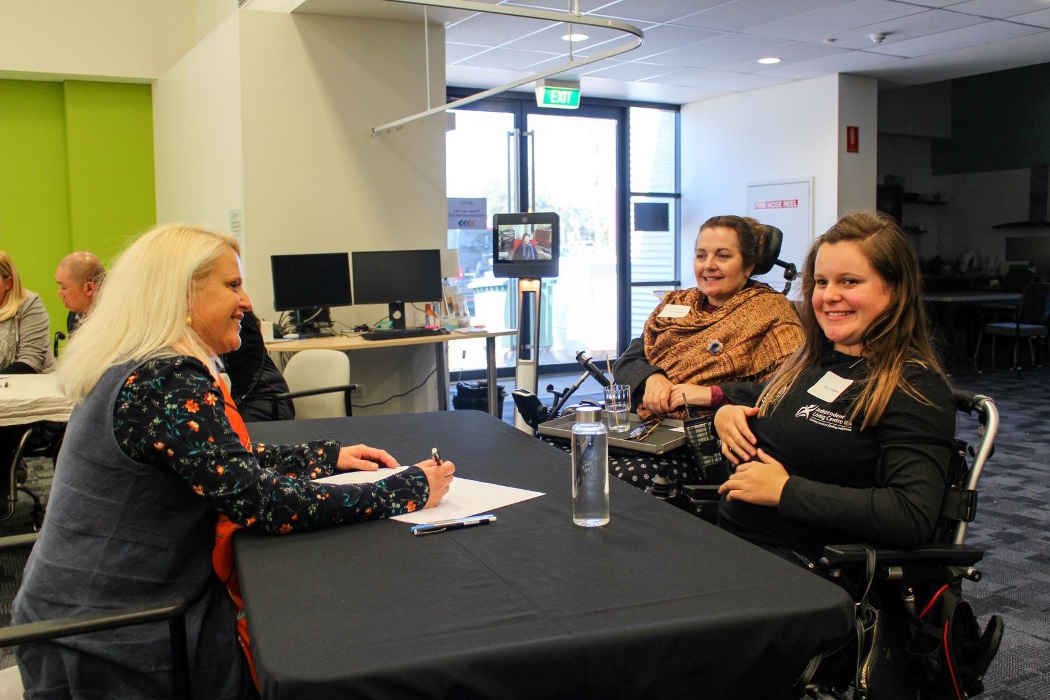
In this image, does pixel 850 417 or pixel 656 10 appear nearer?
pixel 850 417

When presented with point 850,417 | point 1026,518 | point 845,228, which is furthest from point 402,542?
point 1026,518

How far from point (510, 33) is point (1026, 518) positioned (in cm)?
454

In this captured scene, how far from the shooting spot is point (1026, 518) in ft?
13.8

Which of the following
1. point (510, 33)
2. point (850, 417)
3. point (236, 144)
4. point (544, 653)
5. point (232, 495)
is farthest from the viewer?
point (510, 33)

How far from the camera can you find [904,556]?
1661mm

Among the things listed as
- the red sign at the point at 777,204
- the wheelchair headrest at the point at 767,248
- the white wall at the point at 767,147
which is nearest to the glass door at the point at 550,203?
the white wall at the point at 767,147

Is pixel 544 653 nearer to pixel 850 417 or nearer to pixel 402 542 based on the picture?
pixel 402 542

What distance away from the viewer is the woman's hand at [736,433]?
2113 mm

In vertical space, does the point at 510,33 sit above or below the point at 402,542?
above

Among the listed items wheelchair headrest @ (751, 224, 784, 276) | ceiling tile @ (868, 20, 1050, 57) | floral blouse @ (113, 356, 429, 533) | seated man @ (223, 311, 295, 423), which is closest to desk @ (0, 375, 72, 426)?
seated man @ (223, 311, 295, 423)

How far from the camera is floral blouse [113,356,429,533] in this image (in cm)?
147

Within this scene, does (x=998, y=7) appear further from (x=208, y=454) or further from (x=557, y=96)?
(x=208, y=454)

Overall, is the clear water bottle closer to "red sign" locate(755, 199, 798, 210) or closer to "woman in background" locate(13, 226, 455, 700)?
"woman in background" locate(13, 226, 455, 700)

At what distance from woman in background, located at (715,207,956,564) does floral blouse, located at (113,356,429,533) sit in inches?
34.9
